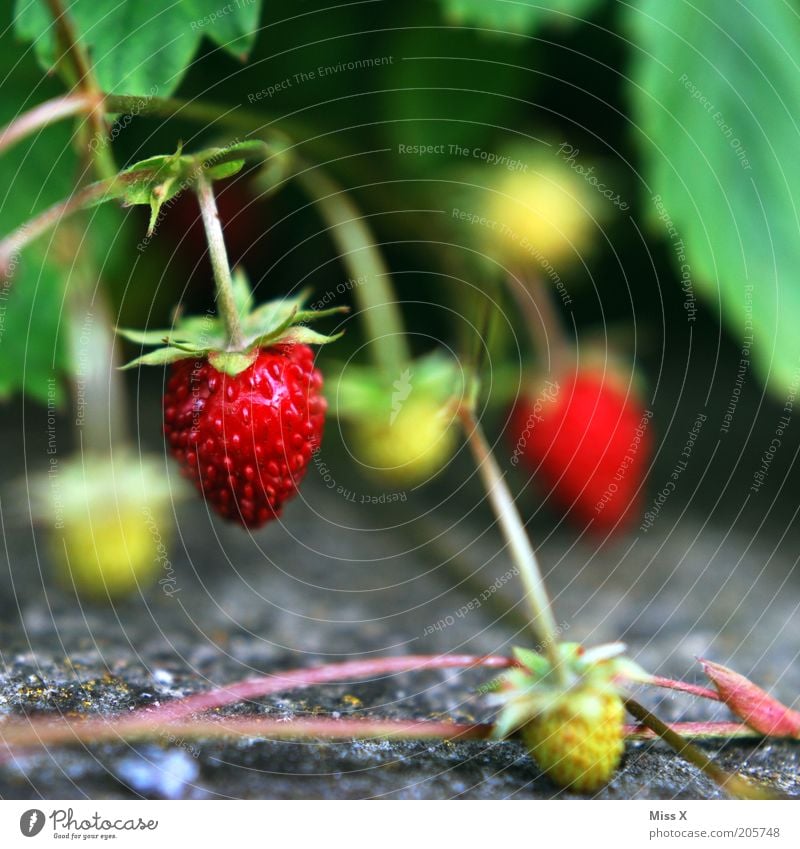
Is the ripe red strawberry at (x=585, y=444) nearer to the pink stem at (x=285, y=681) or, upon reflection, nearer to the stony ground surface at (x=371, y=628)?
the stony ground surface at (x=371, y=628)

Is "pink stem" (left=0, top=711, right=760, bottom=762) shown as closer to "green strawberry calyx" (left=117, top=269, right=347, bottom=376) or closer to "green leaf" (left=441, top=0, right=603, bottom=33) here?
"green strawberry calyx" (left=117, top=269, right=347, bottom=376)

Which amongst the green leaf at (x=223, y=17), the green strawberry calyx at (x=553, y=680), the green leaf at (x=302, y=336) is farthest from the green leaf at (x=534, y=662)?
the green leaf at (x=223, y=17)

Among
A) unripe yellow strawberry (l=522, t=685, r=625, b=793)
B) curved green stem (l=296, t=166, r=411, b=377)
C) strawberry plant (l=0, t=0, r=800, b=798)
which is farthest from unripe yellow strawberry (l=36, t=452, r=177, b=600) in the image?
unripe yellow strawberry (l=522, t=685, r=625, b=793)

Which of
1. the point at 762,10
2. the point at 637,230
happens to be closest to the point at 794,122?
the point at 762,10

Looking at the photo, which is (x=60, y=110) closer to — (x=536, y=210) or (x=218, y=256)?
(x=218, y=256)

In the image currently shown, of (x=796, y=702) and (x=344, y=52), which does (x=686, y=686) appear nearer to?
(x=796, y=702)
